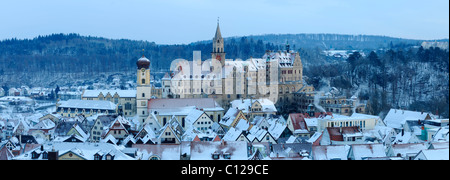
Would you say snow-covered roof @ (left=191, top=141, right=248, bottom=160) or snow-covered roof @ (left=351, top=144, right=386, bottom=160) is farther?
snow-covered roof @ (left=191, top=141, right=248, bottom=160)

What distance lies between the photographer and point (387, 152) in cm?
1047

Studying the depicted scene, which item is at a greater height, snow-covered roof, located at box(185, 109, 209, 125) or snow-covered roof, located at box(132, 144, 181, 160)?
snow-covered roof, located at box(132, 144, 181, 160)

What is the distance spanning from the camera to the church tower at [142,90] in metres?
20.0

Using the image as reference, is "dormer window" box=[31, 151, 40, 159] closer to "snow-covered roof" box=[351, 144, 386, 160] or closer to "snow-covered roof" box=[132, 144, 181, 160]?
"snow-covered roof" box=[132, 144, 181, 160]

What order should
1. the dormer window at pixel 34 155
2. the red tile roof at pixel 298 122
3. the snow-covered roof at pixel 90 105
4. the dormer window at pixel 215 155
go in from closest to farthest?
1. the dormer window at pixel 34 155
2. the dormer window at pixel 215 155
3. the red tile roof at pixel 298 122
4. the snow-covered roof at pixel 90 105

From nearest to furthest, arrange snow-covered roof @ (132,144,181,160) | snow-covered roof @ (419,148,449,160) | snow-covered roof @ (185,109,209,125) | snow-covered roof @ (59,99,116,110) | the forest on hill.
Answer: snow-covered roof @ (419,148,449,160)
snow-covered roof @ (132,144,181,160)
snow-covered roof @ (185,109,209,125)
snow-covered roof @ (59,99,116,110)
the forest on hill

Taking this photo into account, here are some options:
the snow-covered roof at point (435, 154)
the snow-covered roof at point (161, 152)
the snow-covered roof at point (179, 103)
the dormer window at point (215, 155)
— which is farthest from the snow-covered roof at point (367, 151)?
the snow-covered roof at point (179, 103)

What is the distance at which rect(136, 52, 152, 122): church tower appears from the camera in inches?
788

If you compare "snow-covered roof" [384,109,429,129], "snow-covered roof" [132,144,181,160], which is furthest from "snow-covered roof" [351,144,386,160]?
"snow-covered roof" [384,109,429,129]

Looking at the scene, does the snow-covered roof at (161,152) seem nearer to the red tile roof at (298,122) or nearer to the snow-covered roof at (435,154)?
the snow-covered roof at (435,154)
